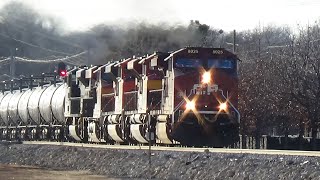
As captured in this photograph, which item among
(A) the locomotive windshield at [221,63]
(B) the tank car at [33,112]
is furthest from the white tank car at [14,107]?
(A) the locomotive windshield at [221,63]

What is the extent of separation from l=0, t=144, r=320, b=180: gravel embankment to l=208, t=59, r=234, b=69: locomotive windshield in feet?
15.1

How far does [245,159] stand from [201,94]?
7.22 meters

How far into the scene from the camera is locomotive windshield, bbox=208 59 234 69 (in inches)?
1174

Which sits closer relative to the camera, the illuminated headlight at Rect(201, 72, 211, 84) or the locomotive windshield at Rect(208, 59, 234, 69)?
the illuminated headlight at Rect(201, 72, 211, 84)

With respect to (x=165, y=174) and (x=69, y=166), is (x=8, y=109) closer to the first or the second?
(x=69, y=166)

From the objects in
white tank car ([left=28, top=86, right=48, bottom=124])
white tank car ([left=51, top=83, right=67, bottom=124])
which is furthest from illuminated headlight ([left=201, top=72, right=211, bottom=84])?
white tank car ([left=28, top=86, right=48, bottom=124])

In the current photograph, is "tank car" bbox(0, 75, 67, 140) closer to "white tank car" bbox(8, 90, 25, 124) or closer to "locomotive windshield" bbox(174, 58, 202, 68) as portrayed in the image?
"white tank car" bbox(8, 90, 25, 124)

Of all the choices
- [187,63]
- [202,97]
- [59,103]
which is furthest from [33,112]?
[202,97]

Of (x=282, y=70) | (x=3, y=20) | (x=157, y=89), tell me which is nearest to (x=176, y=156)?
(x=157, y=89)

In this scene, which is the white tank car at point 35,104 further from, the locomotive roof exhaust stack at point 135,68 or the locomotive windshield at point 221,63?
the locomotive windshield at point 221,63

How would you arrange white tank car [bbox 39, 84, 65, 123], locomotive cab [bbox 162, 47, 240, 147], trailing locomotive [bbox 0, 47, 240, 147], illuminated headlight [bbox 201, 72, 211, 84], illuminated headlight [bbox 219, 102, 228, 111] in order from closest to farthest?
locomotive cab [bbox 162, 47, 240, 147] < trailing locomotive [bbox 0, 47, 240, 147] < illuminated headlight [bbox 219, 102, 228, 111] < illuminated headlight [bbox 201, 72, 211, 84] < white tank car [bbox 39, 84, 65, 123]

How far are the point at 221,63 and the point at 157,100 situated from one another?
3.27m

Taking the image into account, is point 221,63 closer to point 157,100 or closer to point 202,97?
point 202,97

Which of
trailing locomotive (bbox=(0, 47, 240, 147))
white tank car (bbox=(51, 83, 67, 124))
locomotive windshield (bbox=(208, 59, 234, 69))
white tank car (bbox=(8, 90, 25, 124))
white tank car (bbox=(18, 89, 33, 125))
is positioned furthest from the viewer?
white tank car (bbox=(8, 90, 25, 124))
